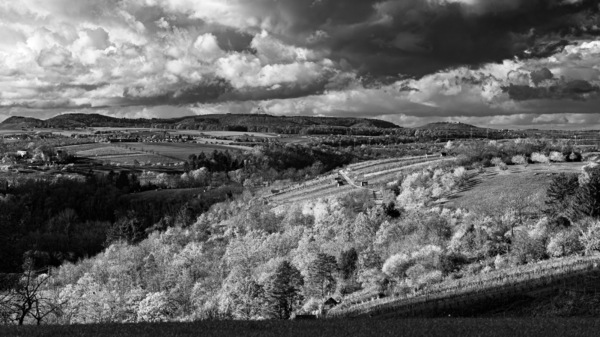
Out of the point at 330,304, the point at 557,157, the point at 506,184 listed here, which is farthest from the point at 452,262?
the point at 557,157

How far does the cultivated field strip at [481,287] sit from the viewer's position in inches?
1489

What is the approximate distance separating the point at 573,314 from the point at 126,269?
8595cm

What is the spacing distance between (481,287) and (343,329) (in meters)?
21.2

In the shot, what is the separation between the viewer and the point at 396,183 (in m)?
99.4

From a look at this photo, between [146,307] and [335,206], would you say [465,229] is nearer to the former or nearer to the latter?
[335,206]

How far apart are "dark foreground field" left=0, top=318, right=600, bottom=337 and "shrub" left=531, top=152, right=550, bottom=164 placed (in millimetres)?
73555

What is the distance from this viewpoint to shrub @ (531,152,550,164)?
93.1 m

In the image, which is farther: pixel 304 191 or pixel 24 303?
pixel 304 191

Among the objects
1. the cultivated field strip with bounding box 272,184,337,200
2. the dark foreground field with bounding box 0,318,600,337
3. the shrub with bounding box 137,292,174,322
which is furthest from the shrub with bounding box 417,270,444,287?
the cultivated field strip with bounding box 272,184,337,200

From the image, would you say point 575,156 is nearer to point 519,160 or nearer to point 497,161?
point 519,160

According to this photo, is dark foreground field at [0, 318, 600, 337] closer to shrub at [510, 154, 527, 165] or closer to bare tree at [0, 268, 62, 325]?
bare tree at [0, 268, 62, 325]

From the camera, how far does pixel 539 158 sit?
94312 millimetres

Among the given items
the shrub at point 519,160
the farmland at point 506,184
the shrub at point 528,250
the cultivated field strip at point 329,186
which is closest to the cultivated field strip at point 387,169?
the cultivated field strip at point 329,186

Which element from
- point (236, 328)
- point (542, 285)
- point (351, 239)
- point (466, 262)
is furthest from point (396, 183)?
point (236, 328)
